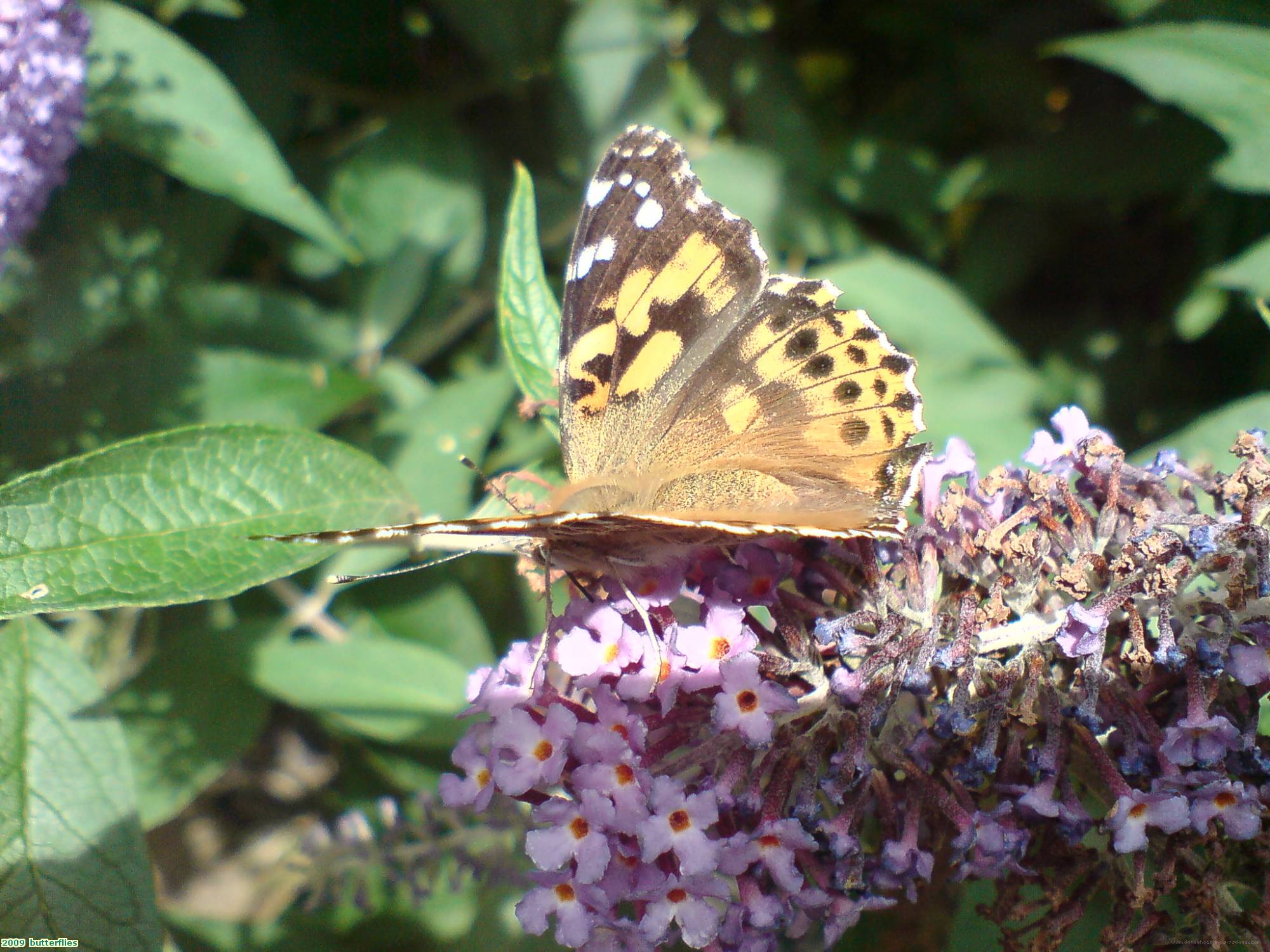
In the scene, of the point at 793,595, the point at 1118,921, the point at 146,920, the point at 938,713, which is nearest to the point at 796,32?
the point at 793,595

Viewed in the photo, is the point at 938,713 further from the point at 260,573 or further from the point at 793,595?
the point at 260,573

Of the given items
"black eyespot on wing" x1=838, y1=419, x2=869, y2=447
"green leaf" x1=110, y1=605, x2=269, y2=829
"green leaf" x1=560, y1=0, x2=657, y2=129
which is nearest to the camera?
"black eyespot on wing" x1=838, y1=419, x2=869, y2=447

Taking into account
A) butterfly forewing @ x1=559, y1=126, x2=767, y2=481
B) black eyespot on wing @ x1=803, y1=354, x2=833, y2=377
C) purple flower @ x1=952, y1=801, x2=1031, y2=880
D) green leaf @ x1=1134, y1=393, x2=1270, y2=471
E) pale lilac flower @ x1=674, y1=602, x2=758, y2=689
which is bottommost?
purple flower @ x1=952, y1=801, x2=1031, y2=880

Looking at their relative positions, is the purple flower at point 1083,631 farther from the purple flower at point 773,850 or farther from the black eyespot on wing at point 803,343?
the black eyespot on wing at point 803,343

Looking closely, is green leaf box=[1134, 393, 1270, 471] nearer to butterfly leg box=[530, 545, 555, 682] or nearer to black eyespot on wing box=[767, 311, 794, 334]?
black eyespot on wing box=[767, 311, 794, 334]

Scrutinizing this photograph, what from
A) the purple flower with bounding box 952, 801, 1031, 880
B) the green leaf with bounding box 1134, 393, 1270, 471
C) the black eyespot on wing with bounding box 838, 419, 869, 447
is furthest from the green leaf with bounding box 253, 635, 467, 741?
the green leaf with bounding box 1134, 393, 1270, 471

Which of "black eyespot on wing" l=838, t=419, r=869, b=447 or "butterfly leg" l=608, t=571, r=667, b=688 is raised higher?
"black eyespot on wing" l=838, t=419, r=869, b=447

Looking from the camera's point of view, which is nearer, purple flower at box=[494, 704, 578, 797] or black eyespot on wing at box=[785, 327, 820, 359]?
purple flower at box=[494, 704, 578, 797]
